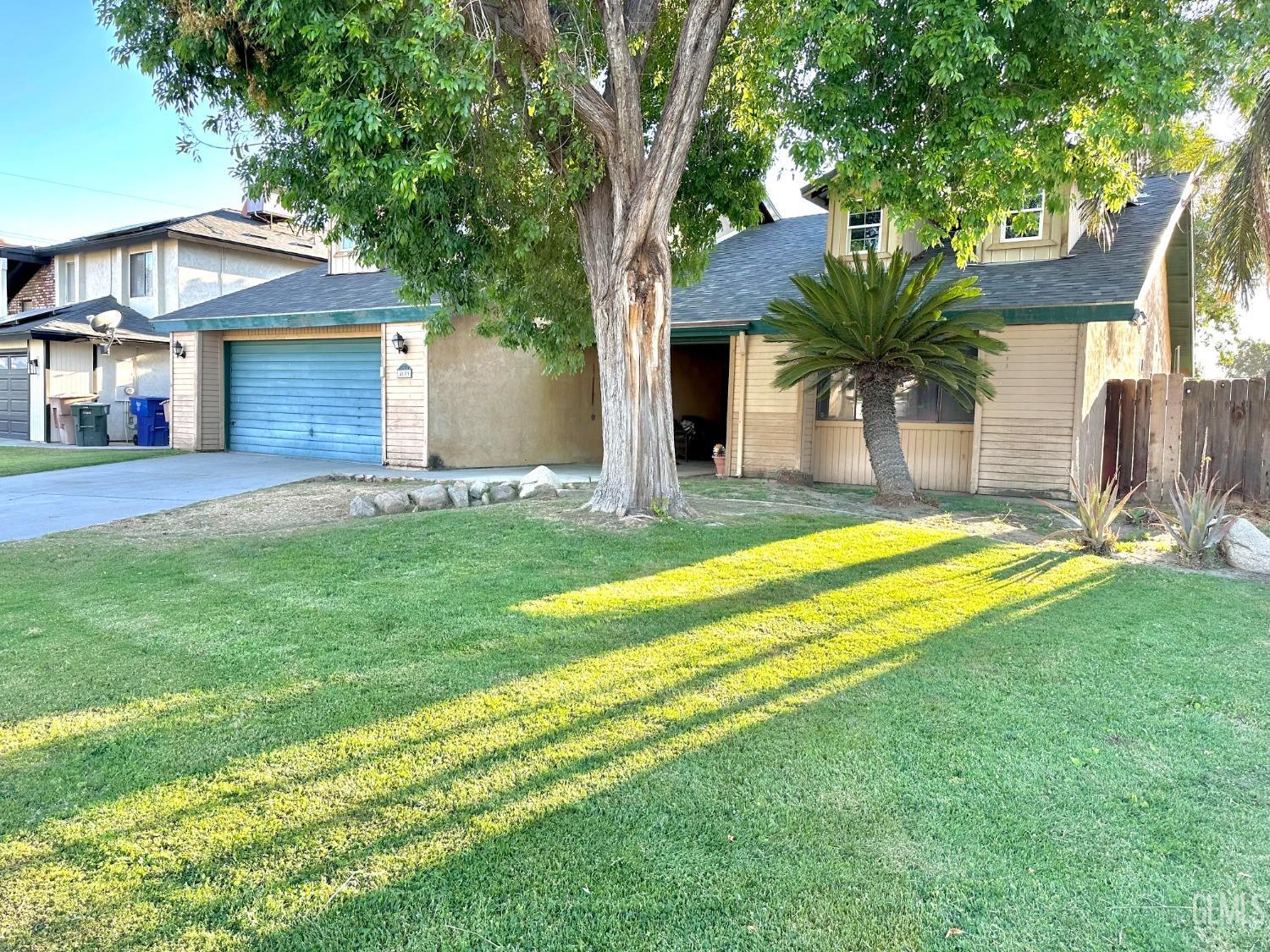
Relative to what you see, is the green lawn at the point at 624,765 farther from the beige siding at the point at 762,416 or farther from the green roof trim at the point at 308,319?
the green roof trim at the point at 308,319

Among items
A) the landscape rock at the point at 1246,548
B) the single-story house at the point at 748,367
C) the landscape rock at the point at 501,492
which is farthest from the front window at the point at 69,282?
the landscape rock at the point at 1246,548

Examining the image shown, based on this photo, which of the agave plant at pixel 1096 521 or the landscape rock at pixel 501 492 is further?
the landscape rock at pixel 501 492

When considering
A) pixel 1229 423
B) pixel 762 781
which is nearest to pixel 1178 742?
pixel 762 781

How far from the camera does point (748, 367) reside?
41.8ft

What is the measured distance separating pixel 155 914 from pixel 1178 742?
144 inches

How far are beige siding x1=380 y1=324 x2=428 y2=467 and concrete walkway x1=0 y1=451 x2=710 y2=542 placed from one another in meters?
0.40

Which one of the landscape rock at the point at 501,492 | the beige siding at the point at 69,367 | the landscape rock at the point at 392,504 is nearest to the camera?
the landscape rock at the point at 392,504

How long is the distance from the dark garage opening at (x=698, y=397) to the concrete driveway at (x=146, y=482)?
10.6 feet

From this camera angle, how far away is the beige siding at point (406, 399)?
1318 centimetres

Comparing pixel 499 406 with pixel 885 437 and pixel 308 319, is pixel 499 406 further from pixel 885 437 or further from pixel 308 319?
pixel 885 437

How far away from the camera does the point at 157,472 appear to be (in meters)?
12.4

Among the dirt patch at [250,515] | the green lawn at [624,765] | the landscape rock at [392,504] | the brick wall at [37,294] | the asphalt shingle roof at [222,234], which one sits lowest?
the green lawn at [624,765]

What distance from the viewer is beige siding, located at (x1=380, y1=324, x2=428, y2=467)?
13180 millimetres

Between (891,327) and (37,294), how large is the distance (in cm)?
2746
